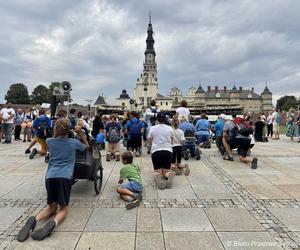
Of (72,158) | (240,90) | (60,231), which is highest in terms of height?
(240,90)

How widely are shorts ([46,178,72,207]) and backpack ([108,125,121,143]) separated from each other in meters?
5.76

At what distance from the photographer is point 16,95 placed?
332 feet

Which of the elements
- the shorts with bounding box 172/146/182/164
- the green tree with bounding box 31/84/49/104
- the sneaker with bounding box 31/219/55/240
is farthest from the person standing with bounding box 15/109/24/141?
the green tree with bounding box 31/84/49/104

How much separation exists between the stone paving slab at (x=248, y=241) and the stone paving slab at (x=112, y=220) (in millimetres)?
1360

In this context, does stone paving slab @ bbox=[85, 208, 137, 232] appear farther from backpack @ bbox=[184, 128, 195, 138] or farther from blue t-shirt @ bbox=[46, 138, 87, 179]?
backpack @ bbox=[184, 128, 195, 138]

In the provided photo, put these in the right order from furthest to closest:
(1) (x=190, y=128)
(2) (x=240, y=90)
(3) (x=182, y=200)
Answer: (2) (x=240, y=90)
(1) (x=190, y=128)
(3) (x=182, y=200)

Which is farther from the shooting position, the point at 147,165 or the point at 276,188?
the point at 147,165

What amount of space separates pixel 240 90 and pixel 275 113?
14530 cm

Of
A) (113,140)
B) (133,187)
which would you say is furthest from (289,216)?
(113,140)

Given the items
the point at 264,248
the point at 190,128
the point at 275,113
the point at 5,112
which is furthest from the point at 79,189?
the point at 275,113

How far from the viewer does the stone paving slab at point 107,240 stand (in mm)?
4086

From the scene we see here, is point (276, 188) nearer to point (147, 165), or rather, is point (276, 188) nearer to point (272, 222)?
point (272, 222)

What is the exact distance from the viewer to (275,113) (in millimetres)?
19031

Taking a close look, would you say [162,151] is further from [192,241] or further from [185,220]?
[192,241]
